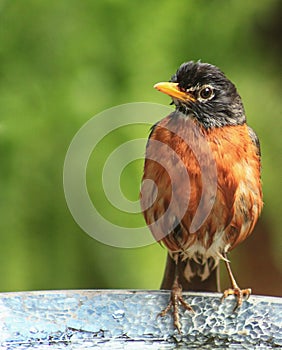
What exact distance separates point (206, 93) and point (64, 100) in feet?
4.28

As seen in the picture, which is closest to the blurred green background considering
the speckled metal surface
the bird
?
the bird

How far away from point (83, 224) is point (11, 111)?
72 cm

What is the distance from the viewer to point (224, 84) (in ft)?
11.8


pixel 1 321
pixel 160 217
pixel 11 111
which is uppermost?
pixel 11 111

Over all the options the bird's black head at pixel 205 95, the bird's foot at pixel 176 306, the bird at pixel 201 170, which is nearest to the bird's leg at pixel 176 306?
the bird's foot at pixel 176 306

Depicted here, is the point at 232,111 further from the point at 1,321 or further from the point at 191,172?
the point at 1,321

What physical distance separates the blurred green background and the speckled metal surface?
1.70 metres

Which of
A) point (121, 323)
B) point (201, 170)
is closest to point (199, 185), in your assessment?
point (201, 170)

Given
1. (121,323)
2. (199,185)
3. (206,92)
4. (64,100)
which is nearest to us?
(121,323)

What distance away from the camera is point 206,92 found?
11.7 feet

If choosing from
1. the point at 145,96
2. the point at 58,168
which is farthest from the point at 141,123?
the point at 58,168

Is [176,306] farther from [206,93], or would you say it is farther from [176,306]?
[206,93]

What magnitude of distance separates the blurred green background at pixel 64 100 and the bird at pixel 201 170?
41.7 inches

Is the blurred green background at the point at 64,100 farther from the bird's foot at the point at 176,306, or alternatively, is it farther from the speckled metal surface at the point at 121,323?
the speckled metal surface at the point at 121,323
